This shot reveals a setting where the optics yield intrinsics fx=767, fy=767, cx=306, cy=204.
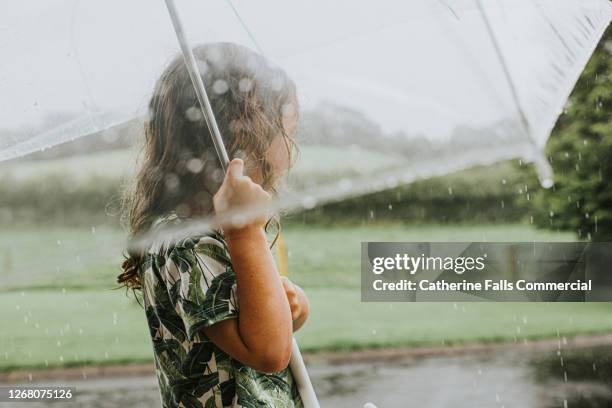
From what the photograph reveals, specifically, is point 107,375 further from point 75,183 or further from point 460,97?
point 460,97

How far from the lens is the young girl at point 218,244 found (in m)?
0.85

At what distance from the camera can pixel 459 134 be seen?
33.8 inches

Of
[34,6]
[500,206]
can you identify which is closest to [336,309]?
[500,206]

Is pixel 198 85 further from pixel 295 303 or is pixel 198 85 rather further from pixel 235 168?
pixel 295 303

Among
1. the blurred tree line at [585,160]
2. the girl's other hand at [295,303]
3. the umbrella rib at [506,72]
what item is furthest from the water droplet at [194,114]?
the blurred tree line at [585,160]

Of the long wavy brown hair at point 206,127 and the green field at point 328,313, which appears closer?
the long wavy brown hair at point 206,127

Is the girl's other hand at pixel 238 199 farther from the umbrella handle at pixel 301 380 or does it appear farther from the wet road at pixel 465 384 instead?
the wet road at pixel 465 384

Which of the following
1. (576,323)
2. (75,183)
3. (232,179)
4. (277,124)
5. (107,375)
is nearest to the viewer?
(232,179)

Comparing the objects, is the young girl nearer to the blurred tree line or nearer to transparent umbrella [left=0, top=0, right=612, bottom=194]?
transparent umbrella [left=0, top=0, right=612, bottom=194]

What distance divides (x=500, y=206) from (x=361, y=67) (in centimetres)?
216

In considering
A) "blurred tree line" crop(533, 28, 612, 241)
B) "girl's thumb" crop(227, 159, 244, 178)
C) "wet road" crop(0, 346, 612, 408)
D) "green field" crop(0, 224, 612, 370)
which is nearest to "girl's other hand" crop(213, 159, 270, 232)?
"girl's thumb" crop(227, 159, 244, 178)

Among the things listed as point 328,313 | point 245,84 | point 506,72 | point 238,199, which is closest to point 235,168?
point 238,199

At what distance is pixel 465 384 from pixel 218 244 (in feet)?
8.84

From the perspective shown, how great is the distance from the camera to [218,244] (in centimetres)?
90
